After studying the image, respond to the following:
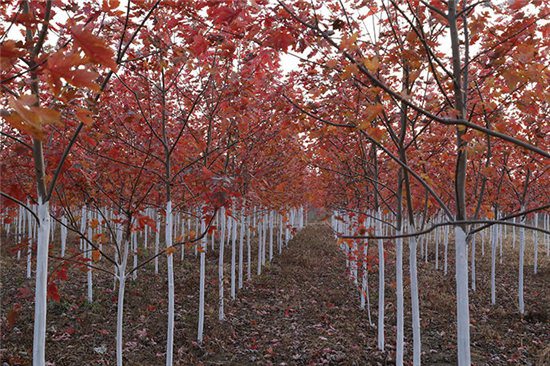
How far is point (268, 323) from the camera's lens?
8141mm

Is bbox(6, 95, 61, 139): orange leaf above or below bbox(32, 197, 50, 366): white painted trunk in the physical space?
above

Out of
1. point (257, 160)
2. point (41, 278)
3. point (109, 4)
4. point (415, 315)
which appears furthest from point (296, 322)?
point (109, 4)

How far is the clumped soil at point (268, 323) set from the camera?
251 inches

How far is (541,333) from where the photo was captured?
26.4ft

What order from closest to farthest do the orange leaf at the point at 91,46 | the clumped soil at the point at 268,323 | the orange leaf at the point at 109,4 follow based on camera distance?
the orange leaf at the point at 91,46 < the orange leaf at the point at 109,4 < the clumped soil at the point at 268,323

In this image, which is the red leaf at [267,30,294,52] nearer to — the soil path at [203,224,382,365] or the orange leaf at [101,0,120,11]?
the orange leaf at [101,0,120,11]

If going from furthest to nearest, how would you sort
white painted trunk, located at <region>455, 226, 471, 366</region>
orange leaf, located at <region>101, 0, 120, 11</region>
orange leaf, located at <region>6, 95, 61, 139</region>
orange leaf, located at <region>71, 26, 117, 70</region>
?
white painted trunk, located at <region>455, 226, 471, 366</region> < orange leaf, located at <region>101, 0, 120, 11</region> < orange leaf, located at <region>71, 26, 117, 70</region> < orange leaf, located at <region>6, 95, 61, 139</region>

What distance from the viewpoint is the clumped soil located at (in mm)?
6375

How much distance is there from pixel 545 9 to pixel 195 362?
20.4 feet

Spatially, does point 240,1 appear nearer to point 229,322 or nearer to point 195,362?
point 195,362

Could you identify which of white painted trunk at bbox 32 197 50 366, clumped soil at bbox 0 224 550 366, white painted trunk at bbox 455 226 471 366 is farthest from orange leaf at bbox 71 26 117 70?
clumped soil at bbox 0 224 550 366

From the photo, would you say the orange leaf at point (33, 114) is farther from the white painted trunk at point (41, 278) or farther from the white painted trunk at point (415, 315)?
the white painted trunk at point (415, 315)

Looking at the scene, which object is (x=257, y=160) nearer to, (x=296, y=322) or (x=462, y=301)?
(x=296, y=322)

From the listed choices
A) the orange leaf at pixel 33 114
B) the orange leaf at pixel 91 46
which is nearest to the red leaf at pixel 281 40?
the orange leaf at pixel 91 46
